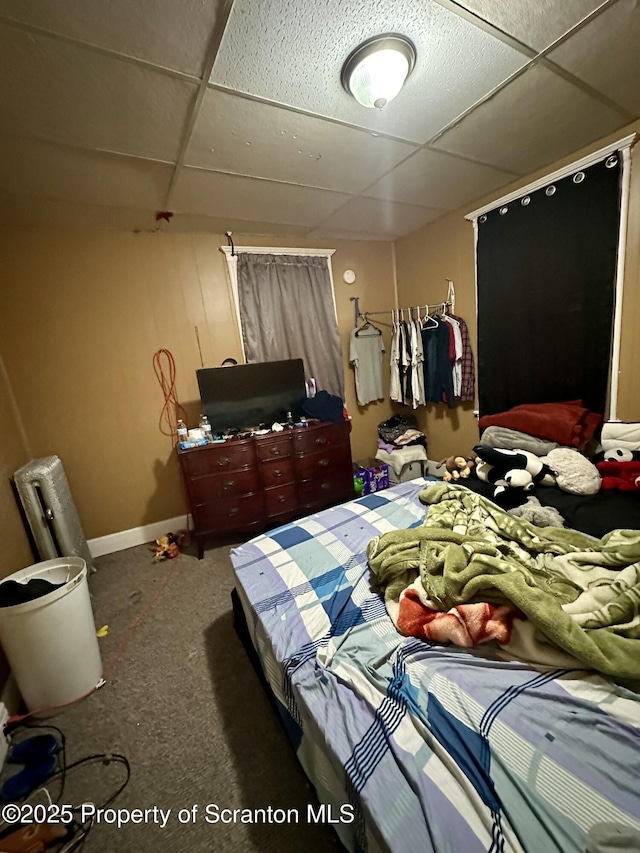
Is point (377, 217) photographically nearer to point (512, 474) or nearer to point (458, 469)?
point (458, 469)

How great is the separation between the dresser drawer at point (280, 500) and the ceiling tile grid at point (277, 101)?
7.06 ft

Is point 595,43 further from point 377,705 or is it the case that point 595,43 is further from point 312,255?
point 377,705

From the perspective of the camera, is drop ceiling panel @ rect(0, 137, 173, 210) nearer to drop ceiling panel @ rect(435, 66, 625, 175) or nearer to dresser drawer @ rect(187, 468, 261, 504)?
drop ceiling panel @ rect(435, 66, 625, 175)

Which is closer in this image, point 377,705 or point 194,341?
point 377,705

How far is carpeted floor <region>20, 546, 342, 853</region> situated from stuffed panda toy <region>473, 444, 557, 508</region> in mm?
1489

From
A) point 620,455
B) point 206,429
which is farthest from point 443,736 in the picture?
point 206,429

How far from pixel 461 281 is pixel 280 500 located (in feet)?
8.16

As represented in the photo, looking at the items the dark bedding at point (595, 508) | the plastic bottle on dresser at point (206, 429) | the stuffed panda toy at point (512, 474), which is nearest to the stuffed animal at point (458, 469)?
the stuffed panda toy at point (512, 474)

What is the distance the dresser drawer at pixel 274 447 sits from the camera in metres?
2.58

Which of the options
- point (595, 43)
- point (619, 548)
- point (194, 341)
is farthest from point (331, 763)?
point (194, 341)

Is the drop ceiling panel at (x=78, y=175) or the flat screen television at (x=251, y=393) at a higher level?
the drop ceiling panel at (x=78, y=175)

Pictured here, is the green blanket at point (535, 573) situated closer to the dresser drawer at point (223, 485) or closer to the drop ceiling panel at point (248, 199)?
the dresser drawer at point (223, 485)

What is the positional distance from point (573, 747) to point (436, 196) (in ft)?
9.98

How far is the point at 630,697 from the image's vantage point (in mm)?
754
